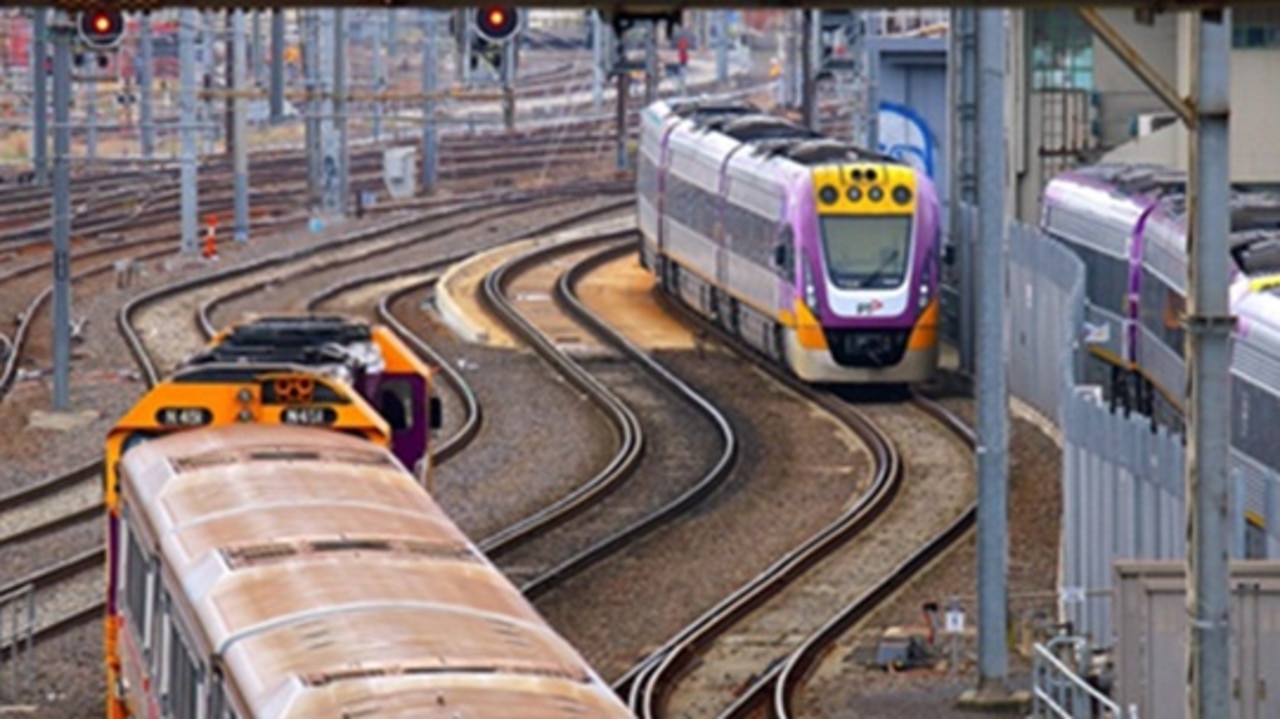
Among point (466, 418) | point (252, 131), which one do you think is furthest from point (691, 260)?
point (252, 131)

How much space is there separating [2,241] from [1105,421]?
35.4 m

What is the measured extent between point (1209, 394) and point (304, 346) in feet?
35.6

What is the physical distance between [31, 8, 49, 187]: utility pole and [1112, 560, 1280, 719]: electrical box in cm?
2287

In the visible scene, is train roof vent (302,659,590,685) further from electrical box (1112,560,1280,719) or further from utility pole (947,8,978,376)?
utility pole (947,8,978,376)

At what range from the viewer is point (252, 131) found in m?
85.3

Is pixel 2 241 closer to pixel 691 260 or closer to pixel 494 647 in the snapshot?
pixel 691 260

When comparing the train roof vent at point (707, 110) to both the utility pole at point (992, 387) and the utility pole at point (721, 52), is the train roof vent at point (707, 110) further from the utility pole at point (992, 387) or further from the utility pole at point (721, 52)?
the utility pole at point (721, 52)

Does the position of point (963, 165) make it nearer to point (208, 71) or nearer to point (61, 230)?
point (61, 230)

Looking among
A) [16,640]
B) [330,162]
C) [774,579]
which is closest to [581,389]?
[774,579]

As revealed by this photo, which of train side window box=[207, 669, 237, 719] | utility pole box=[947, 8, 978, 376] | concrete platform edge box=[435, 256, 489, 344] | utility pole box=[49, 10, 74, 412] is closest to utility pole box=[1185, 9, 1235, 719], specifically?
train side window box=[207, 669, 237, 719]

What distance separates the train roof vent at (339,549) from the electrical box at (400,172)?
159 ft

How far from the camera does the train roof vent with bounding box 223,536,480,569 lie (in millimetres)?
14523

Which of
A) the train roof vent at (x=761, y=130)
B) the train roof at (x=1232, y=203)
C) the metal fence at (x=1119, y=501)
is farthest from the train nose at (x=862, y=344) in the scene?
the metal fence at (x=1119, y=501)

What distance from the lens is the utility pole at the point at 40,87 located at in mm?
41125
